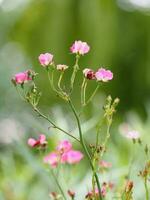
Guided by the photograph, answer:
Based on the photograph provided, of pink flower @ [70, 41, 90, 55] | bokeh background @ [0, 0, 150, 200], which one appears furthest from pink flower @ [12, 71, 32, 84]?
bokeh background @ [0, 0, 150, 200]

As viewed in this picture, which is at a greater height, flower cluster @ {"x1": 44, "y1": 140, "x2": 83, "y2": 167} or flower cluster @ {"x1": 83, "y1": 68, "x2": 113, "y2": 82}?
flower cluster @ {"x1": 83, "y1": 68, "x2": 113, "y2": 82}

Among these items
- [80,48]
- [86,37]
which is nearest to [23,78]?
[80,48]

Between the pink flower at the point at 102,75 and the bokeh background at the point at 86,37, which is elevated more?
the bokeh background at the point at 86,37

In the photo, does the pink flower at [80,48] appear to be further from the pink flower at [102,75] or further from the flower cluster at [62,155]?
the flower cluster at [62,155]

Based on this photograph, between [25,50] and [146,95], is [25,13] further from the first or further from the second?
[146,95]

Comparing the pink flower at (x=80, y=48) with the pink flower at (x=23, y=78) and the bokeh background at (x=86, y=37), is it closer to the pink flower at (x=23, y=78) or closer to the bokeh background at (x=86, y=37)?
A: the pink flower at (x=23, y=78)

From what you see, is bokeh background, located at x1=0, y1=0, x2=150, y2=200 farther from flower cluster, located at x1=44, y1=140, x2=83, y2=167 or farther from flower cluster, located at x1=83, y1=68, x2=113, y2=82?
flower cluster, located at x1=83, y1=68, x2=113, y2=82

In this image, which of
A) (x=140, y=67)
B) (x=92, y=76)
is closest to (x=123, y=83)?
(x=140, y=67)

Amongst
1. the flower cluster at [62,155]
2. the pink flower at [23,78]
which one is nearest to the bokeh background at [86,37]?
the flower cluster at [62,155]

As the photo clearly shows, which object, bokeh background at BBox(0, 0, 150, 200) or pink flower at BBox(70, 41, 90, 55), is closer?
pink flower at BBox(70, 41, 90, 55)

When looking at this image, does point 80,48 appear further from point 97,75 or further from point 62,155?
point 62,155

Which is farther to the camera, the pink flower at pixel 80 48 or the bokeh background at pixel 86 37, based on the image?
the bokeh background at pixel 86 37

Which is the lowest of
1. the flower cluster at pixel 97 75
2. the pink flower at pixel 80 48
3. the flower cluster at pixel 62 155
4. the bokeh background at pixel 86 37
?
the flower cluster at pixel 62 155
